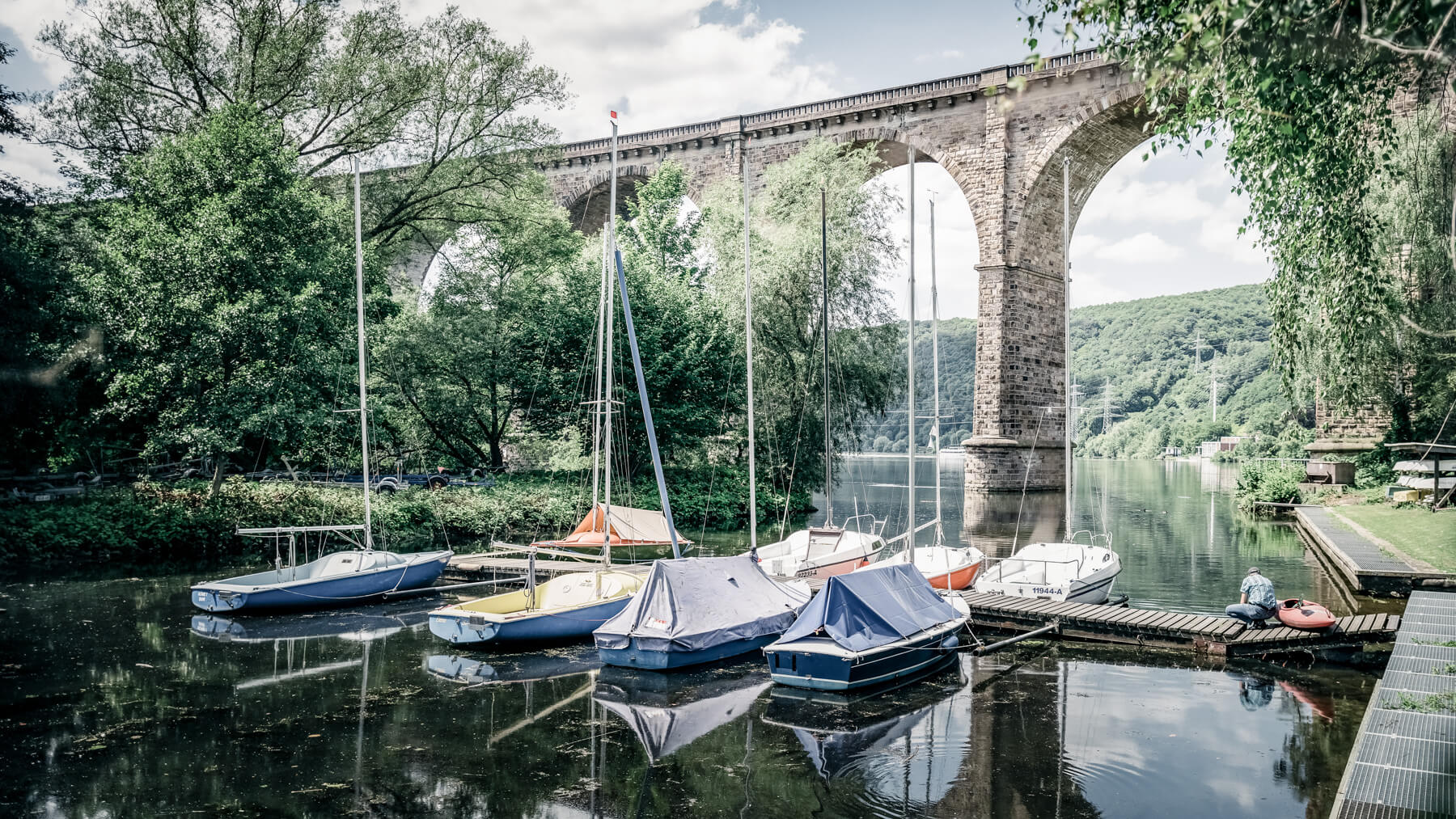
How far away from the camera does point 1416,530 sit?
19703mm

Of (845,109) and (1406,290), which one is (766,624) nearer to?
(1406,290)

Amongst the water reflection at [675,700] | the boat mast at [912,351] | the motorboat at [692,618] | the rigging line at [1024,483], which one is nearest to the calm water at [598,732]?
the water reflection at [675,700]

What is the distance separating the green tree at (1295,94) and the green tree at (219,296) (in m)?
19.6

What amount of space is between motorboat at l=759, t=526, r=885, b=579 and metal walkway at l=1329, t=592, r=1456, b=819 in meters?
9.69

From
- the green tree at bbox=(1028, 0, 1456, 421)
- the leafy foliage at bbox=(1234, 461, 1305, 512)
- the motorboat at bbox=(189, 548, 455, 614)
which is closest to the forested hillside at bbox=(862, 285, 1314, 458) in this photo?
the leafy foliage at bbox=(1234, 461, 1305, 512)

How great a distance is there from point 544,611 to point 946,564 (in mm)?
7637

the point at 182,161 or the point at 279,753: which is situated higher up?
the point at 182,161

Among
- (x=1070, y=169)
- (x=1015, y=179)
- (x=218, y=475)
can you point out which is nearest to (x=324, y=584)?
(x=218, y=475)

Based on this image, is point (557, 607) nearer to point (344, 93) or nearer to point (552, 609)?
point (552, 609)

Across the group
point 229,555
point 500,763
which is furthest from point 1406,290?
point 229,555

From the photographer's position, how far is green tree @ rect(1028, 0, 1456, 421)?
5.77 m

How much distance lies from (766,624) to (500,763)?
17.0 ft

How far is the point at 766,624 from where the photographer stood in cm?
1312

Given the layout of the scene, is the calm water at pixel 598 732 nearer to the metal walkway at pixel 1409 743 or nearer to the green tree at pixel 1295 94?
the metal walkway at pixel 1409 743
